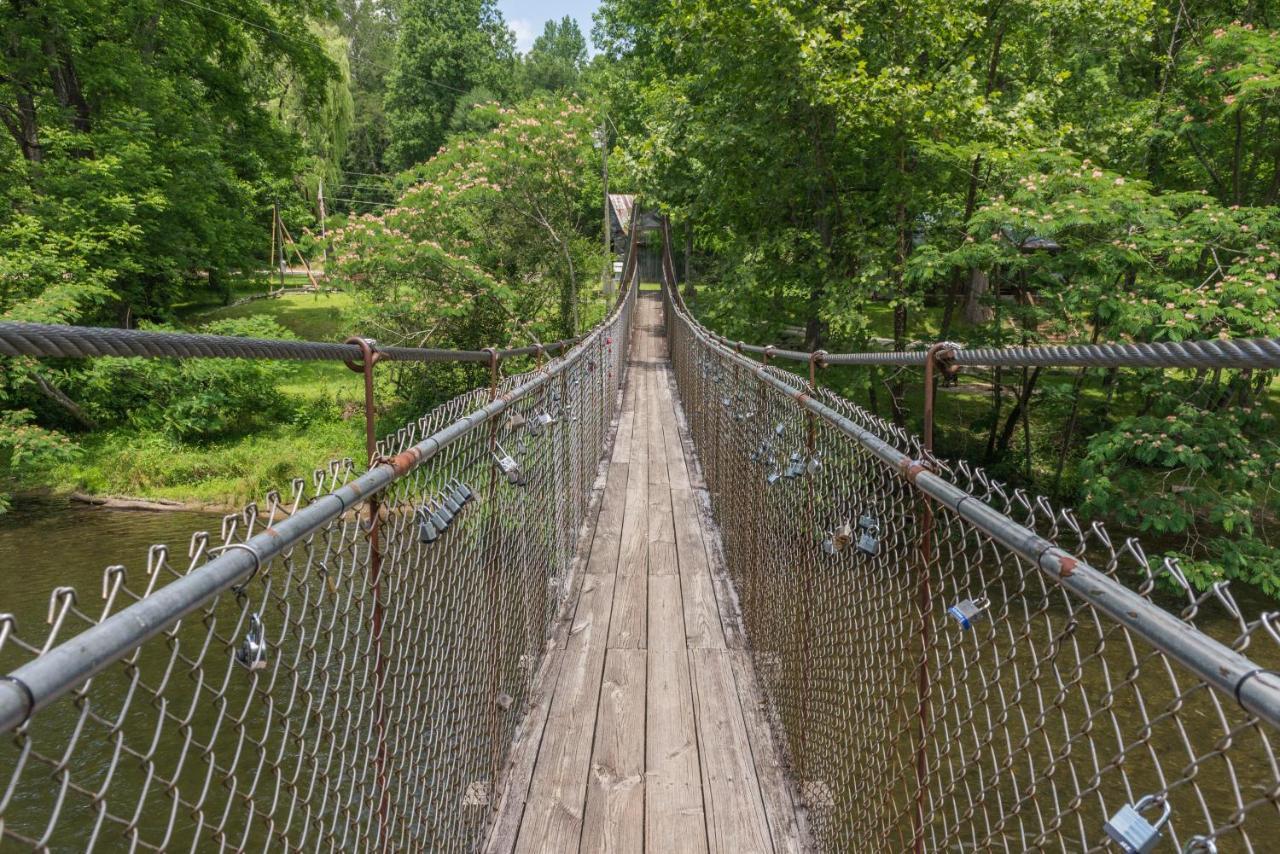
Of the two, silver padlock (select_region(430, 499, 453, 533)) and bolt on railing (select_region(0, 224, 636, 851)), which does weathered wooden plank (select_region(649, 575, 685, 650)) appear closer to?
bolt on railing (select_region(0, 224, 636, 851))

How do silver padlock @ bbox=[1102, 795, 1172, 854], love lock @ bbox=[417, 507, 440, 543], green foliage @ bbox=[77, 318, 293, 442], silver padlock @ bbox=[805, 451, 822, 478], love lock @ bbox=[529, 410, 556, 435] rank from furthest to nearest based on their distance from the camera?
green foliage @ bbox=[77, 318, 293, 442] → love lock @ bbox=[529, 410, 556, 435] → silver padlock @ bbox=[805, 451, 822, 478] → love lock @ bbox=[417, 507, 440, 543] → silver padlock @ bbox=[1102, 795, 1172, 854]

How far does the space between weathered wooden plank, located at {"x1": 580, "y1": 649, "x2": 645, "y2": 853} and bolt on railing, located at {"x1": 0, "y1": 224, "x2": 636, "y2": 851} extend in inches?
11.0

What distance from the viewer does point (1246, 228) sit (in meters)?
6.33

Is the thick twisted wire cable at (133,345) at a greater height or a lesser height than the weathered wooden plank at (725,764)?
greater

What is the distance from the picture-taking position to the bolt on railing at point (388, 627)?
2.32 feet

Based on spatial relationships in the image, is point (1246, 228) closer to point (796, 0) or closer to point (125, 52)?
point (796, 0)

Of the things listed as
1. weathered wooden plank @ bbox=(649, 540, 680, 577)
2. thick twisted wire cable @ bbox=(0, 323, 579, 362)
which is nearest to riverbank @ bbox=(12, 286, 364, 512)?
weathered wooden plank @ bbox=(649, 540, 680, 577)

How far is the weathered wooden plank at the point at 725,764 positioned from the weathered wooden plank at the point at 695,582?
166 millimetres

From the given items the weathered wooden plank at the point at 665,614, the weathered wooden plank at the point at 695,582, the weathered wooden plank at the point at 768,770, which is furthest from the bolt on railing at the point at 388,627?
the weathered wooden plank at the point at 768,770

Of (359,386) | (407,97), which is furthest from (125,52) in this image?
(407,97)

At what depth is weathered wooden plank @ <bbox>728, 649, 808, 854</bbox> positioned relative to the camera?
6.61ft

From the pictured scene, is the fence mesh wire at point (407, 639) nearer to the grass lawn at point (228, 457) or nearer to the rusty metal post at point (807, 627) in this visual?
the rusty metal post at point (807, 627)

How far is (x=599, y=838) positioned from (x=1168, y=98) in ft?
34.4

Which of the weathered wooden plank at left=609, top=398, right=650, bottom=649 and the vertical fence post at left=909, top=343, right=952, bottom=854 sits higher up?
the vertical fence post at left=909, top=343, right=952, bottom=854
